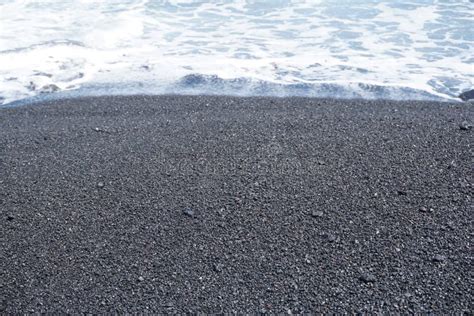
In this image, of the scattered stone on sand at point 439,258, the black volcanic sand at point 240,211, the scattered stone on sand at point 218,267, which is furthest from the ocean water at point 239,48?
the scattered stone on sand at point 218,267

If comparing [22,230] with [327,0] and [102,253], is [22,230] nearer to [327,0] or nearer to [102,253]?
[102,253]

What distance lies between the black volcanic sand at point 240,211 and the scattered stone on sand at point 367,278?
2 cm

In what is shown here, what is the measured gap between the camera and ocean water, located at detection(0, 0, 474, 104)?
8695 millimetres

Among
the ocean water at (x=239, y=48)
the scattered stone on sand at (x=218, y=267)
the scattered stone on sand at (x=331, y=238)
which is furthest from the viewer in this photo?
the ocean water at (x=239, y=48)

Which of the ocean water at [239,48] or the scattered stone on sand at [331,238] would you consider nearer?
the scattered stone on sand at [331,238]

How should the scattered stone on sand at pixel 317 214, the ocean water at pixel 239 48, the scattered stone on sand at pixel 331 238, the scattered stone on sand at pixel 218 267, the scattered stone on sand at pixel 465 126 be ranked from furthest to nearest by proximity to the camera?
the ocean water at pixel 239 48 < the scattered stone on sand at pixel 465 126 < the scattered stone on sand at pixel 317 214 < the scattered stone on sand at pixel 331 238 < the scattered stone on sand at pixel 218 267

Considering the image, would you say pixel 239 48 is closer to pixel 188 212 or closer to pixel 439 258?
pixel 188 212

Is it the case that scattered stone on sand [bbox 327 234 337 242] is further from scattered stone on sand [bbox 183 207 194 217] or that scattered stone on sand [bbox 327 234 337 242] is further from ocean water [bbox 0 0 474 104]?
ocean water [bbox 0 0 474 104]

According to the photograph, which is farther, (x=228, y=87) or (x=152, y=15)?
(x=152, y=15)

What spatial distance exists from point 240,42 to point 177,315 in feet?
26.3

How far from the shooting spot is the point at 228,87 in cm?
858

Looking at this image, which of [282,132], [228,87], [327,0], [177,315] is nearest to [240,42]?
[228,87]

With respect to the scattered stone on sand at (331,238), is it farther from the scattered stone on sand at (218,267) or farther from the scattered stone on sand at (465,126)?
the scattered stone on sand at (465,126)

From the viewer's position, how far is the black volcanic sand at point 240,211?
4254mm
